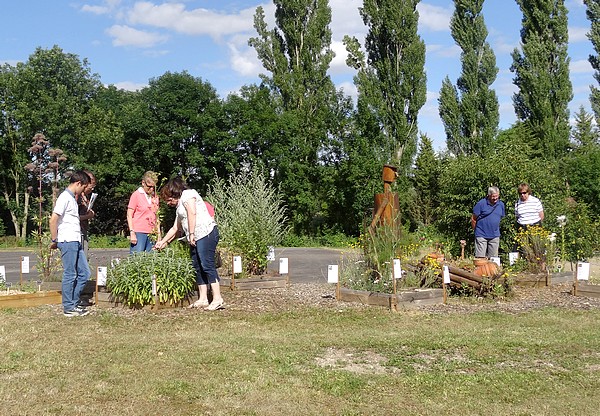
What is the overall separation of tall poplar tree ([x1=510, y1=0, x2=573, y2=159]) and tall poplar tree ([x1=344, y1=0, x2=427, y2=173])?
5761 millimetres

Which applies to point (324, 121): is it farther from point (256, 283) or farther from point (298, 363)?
point (298, 363)

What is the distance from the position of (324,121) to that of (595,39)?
1472 cm

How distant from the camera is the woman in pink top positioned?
864 cm

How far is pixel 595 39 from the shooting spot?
32.5 m

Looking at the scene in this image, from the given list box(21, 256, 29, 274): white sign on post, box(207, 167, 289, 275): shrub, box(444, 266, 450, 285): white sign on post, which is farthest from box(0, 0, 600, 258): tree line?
box(21, 256, 29, 274): white sign on post

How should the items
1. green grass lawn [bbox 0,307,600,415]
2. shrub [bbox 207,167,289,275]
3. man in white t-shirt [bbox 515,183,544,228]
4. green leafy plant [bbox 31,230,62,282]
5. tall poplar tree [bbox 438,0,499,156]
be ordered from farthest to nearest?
tall poplar tree [bbox 438,0,499,156] < man in white t-shirt [bbox 515,183,544,228] < shrub [bbox 207,167,289,275] < green leafy plant [bbox 31,230,62,282] < green grass lawn [bbox 0,307,600,415]

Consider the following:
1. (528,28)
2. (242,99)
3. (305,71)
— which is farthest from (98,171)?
(528,28)

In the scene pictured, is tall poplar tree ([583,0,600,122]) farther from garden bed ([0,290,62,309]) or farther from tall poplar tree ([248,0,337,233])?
garden bed ([0,290,62,309])

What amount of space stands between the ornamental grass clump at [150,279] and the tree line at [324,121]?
2179cm

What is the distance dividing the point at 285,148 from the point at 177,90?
20.1 feet

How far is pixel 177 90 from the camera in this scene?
31.7m

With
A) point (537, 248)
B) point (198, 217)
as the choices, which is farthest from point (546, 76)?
point (198, 217)

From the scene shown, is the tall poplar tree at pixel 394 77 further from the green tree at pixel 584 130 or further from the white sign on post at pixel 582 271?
the white sign on post at pixel 582 271

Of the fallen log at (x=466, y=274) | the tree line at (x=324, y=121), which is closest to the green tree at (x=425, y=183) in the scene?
the tree line at (x=324, y=121)
